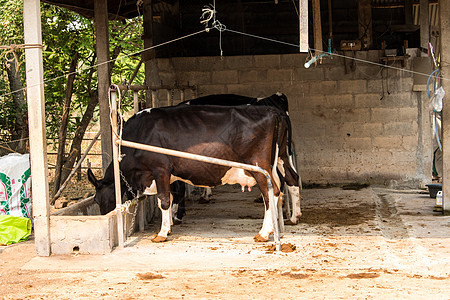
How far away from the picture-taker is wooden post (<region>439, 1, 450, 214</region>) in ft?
28.1

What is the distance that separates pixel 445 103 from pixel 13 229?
627 centimetres

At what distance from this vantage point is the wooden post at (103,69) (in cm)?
921

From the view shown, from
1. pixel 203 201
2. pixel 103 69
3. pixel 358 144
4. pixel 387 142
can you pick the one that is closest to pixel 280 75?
pixel 358 144

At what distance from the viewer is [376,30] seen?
45.3 feet

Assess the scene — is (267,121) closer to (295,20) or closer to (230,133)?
(230,133)

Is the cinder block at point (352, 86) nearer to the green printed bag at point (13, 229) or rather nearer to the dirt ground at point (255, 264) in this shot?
the dirt ground at point (255, 264)

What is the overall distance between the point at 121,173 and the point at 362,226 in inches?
133

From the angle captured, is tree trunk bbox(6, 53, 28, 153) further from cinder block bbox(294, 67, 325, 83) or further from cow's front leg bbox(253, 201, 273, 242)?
cow's front leg bbox(253, 201, 273, 242)

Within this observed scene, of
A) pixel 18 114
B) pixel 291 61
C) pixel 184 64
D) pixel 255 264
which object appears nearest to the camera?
pixel 255 264

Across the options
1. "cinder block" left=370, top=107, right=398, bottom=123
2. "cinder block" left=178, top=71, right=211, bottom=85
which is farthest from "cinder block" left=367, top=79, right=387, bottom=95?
"cinder block" left=178, top=71, right=211, bottom=85

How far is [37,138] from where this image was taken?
700 cm

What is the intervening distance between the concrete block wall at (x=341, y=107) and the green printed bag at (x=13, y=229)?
495cm

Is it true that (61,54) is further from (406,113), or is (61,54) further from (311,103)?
(406,113)

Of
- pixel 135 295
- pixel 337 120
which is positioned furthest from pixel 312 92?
pixel 135 295
